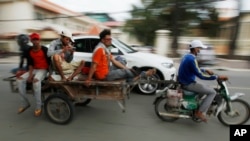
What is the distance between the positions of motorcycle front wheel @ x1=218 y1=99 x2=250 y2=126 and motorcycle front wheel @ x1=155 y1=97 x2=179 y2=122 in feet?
2.77

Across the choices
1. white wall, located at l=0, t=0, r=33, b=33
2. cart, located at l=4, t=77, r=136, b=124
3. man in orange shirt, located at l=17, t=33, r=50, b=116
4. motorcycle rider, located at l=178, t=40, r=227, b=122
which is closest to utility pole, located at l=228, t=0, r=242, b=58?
motorcycle rider, located at l=178, t=40, r=227, b=122

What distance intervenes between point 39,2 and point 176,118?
90.4ft

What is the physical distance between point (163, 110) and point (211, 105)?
34.6 inches

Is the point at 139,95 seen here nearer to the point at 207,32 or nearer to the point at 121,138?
the point at 121,138

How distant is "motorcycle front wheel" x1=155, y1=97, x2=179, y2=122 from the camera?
5129mm

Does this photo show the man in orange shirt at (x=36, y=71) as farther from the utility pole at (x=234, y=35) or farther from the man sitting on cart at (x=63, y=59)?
the utility pole at (x=234, y=35)

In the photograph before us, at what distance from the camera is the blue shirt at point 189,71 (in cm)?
469

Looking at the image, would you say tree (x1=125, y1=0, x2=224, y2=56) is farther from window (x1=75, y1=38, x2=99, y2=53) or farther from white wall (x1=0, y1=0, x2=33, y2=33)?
window (x1=75, y1=38, x2=99, y2=53)

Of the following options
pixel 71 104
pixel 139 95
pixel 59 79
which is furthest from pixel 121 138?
pixel 139 95

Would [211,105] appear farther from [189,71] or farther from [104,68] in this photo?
[104,68]

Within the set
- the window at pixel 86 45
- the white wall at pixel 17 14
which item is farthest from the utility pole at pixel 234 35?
the white wall at pixel 17 14

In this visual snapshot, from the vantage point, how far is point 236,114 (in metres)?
4.86

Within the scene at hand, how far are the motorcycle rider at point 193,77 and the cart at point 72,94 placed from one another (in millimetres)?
933

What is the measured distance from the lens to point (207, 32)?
27578mm
